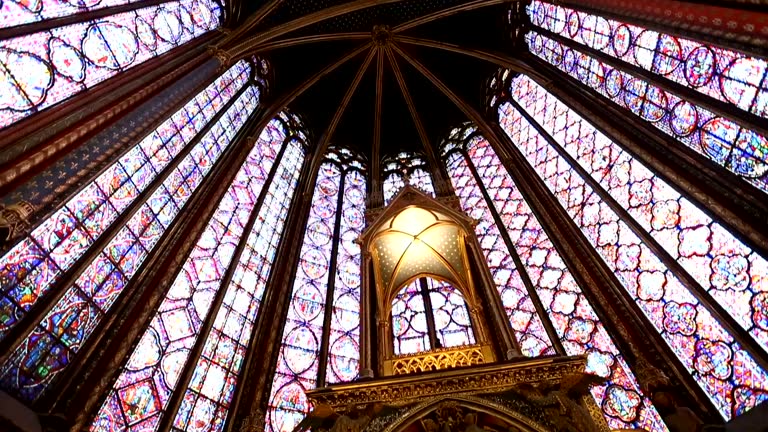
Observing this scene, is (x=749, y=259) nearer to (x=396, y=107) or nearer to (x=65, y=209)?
(x=65, y=209)

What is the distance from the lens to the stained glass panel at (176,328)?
16.6ft

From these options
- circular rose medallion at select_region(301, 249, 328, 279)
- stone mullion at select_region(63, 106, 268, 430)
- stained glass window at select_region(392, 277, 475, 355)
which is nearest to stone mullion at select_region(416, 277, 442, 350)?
→ stained glass window at select_region(392, 277, 475, 355)

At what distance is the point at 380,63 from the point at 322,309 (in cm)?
675

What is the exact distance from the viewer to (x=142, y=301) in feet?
18.4

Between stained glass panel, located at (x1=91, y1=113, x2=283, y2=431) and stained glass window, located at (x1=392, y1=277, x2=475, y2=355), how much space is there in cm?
279

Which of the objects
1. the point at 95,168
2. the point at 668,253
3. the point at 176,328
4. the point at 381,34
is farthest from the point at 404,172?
the point at 95,168

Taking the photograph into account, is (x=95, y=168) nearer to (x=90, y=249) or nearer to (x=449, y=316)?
(x=90, y=249)

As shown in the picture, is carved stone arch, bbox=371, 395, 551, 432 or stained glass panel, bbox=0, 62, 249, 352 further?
stained glass panel, bbox=0, 62, 249, 352

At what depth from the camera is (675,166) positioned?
5938 millimetres

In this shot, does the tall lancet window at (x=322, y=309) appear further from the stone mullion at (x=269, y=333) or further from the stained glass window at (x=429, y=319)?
the stained glass window at (x=429, y=319)

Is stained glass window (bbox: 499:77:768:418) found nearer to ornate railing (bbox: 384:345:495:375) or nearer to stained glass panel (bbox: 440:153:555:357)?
stained glass panel (bbox: 440:153:555:357)

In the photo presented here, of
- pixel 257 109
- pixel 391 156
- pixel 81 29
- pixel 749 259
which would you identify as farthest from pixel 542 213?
pixel 81 29

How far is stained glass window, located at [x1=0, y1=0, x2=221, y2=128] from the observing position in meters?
4.94

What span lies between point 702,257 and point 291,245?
6427 millimetres
